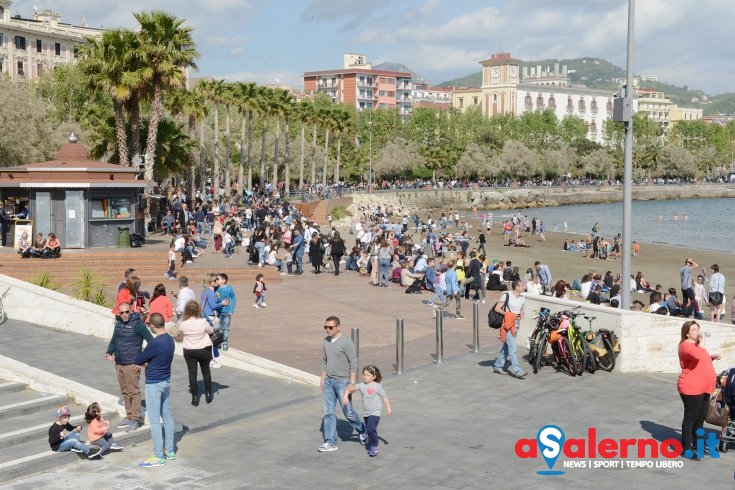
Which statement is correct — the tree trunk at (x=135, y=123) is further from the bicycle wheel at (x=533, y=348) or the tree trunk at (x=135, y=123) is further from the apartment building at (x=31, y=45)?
the apartment building at (x=31, y=45)

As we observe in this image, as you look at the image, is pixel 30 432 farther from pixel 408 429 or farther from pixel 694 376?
pixel 694 376

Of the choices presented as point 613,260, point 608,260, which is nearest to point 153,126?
point 608,260

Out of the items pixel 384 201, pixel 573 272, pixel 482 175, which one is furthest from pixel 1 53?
pixel 573 272

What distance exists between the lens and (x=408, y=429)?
10.8 m

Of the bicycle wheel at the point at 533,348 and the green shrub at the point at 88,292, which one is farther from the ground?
the green shrub at the point at 88,292

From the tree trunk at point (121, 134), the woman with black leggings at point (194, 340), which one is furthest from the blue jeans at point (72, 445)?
the tree trunk at point (121, 134)

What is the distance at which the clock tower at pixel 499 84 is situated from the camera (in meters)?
181

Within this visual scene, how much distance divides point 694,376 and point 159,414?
551 cm

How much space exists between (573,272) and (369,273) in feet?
47.7

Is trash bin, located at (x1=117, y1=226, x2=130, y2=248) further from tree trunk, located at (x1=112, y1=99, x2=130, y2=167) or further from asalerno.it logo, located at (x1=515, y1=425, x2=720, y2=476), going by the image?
asalerno.it logo, located at (x1=515, y1=425, x2=720, y2=476)

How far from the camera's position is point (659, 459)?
31.7 ft

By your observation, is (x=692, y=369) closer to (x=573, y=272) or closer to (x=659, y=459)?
(x=659, y=459)

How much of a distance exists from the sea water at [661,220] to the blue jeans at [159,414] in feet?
171

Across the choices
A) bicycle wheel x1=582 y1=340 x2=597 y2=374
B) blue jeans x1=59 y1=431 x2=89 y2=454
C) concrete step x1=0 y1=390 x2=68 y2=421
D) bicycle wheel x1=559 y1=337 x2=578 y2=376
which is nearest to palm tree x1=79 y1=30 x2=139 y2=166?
concrete step x1=0 y1=390 x2=68 y2=421
